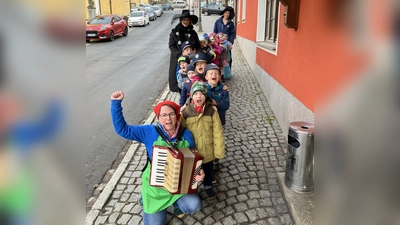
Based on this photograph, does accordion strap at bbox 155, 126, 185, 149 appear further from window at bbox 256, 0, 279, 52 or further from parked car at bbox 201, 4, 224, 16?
parked car at bbox 201, 4, 224, 16

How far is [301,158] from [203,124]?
1053 millimetres

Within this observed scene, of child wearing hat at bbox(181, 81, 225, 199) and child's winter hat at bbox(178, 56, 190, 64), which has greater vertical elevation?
child's winter hat at bbox(178, 56, 190, 64)

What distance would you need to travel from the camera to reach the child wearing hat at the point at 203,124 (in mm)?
3084

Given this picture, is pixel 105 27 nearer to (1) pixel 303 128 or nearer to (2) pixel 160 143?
(2) pixel 160 143

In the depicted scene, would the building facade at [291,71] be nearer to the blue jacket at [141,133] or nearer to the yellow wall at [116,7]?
the blue jacket at [141,133]

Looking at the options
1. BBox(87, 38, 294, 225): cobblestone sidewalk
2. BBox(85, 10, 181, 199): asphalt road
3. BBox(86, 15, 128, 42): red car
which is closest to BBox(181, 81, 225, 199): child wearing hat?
BBox(87, 38, 294, 225): cobblestone sidewalk

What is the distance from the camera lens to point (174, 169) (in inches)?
103

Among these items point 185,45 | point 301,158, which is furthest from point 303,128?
point 185,45

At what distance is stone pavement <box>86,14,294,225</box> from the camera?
301 cm

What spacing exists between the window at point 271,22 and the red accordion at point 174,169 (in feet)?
17.8

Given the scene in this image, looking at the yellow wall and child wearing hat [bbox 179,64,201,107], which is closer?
child wearing hat [bbox 179,64,201,107]

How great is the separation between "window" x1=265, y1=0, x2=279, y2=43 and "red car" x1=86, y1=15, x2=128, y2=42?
12.9 metres

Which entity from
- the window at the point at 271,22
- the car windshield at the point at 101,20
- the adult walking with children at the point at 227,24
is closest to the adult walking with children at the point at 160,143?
the window at the point at 271,22
